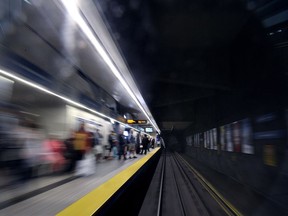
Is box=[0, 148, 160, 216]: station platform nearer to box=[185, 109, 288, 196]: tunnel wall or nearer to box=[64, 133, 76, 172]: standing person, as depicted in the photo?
box=[64, 133, 76, 172]: standing person

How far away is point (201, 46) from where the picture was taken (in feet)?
24.4

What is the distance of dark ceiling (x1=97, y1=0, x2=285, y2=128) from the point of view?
17.4ft

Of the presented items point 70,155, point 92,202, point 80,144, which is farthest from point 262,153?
point 92,202

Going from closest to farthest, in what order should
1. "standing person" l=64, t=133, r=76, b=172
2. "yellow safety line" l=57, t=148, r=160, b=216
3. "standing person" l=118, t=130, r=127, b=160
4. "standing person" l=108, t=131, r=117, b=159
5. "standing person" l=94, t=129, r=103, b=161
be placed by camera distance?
"yellow safety line" l=57, t=148, r=160, b=216, "standing person" l=64, t=133, r=76, b=172, "standing person" l=94, t=129, r=103, b=161, "standing person" l=108, t=131, r=117, b=159, "standing person" l=118, t=130, r=127, b=160

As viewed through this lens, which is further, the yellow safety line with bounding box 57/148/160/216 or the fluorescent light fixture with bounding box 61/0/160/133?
the fluorescent light fixture with bounding box 61/0/160/133

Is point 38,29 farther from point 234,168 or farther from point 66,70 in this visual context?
→ point 234,168

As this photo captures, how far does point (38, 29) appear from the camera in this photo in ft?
16.9

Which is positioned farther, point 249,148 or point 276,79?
point 249,148

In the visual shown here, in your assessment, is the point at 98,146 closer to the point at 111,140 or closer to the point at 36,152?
the point at 111,140

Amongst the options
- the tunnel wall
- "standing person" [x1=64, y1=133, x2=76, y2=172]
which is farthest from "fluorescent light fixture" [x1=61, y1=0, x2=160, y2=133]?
the tunnel wall

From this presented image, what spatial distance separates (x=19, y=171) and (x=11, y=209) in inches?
46.0

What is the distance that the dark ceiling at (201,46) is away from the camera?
5289 mm

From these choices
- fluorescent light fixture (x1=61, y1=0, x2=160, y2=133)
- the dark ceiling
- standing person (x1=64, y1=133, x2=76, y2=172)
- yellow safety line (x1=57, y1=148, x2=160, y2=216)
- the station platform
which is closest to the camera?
yellow safety line (x1=57, y1=148, x2=160, y2=216)

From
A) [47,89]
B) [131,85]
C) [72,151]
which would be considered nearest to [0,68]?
[47,89]
